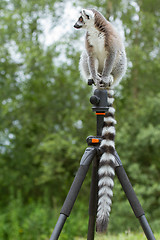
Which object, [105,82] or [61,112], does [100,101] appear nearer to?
[105,82]

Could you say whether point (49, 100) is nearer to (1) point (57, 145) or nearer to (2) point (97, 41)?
(1) point (57, 145)

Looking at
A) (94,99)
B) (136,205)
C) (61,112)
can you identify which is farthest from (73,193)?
(61,112)

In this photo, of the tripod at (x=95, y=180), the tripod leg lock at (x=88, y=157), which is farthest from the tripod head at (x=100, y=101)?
the tripod leg lock at (x=88, y=157)

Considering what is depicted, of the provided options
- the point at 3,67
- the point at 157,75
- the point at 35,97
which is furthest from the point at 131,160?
the point at 3,67

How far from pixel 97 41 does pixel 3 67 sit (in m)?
5.72

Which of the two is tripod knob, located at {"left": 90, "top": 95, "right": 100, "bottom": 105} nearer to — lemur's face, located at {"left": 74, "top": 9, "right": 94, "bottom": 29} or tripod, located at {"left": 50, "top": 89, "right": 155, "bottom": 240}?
tripod, located at {"left": 50, "top": 89, "right": 155, "bottom": 240}

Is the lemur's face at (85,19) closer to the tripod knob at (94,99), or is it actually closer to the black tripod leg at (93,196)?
the tripod knob at (94,99)

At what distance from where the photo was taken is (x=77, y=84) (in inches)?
268

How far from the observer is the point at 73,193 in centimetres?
170

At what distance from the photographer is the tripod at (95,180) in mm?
1680

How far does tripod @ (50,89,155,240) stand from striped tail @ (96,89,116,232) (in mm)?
46

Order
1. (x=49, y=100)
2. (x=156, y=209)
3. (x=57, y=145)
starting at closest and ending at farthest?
(x=156, y=209) < (x=57, y=145) < (x=49, y=100)

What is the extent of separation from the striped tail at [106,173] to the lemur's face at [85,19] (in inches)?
19.9

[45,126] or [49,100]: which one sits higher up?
[49,100]
